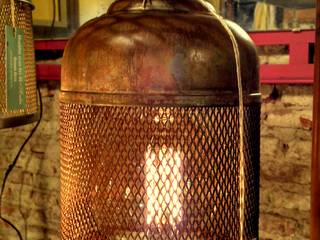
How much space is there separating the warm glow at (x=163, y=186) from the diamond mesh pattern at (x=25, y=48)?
22.4 inches

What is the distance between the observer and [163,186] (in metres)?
1.15

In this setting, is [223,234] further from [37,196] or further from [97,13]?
[37,196]

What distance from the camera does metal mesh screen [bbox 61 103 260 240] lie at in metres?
1.14

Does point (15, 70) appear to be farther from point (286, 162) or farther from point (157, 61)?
point (286, 162)

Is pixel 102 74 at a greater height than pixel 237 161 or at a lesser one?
greater

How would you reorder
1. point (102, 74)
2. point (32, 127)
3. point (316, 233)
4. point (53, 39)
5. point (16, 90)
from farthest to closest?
point (32, 127) → point (53, 39) → point (16, 90) → point (102, 74) → point (316, 233)

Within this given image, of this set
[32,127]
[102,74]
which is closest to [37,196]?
[32,127]

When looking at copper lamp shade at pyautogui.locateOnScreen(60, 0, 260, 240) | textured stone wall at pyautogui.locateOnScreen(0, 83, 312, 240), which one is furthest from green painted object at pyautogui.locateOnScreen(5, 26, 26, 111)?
textured stone wall at pyautogui.locateOnScreen(0, 83, 312, 240)

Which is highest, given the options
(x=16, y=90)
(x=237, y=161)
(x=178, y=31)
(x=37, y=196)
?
(x=178, y=31)

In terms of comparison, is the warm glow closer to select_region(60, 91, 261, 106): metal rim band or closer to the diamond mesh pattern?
select_region(60, 91, 261, 106): metal rim band

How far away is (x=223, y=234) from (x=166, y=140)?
0.26 m

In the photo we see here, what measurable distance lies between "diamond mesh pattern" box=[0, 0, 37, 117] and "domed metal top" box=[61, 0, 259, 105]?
1.32ft

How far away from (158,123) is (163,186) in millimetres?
150

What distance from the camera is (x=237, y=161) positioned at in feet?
3.87
